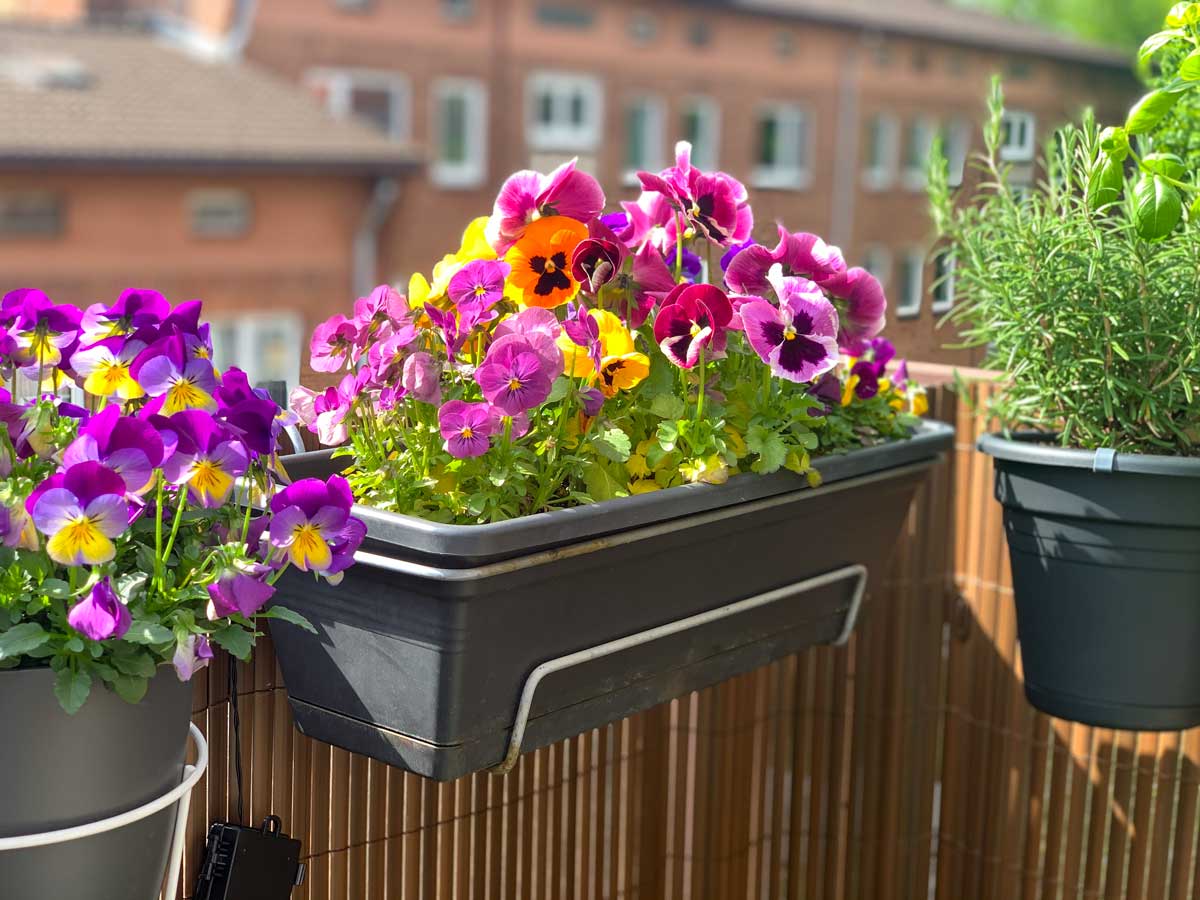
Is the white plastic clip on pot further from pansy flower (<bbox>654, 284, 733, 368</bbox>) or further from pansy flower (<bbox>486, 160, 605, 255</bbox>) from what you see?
pansy flower (<bbox>486, 160, 605, 255</bbox>)

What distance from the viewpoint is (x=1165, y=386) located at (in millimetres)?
1249

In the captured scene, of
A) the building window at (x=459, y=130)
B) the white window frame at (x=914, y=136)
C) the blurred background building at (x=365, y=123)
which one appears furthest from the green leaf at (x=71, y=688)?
the white window frame at (x=914, y=136)

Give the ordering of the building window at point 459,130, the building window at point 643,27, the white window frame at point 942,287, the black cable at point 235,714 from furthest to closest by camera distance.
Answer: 1. the building window at point 643,27
2. the building window at point 459,130
3. the white window frame at point 942,287
4. the black cable at point 235,714

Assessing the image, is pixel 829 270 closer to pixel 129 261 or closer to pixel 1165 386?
pixel 1165 386

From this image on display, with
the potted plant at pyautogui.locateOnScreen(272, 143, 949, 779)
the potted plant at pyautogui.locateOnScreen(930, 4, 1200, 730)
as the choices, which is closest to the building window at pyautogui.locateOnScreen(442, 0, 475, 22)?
the potted plant at pyautogui.locateOnScreen(930, 4, 1200, 730)

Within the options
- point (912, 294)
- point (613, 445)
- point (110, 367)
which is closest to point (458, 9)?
point (912, 294)

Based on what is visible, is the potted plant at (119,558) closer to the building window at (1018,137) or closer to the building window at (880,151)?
the building window at (1018,137)

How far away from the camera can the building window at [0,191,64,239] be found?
48.7 feet

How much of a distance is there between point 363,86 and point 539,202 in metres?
17.7

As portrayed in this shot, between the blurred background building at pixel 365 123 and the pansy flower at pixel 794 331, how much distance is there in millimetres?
11862

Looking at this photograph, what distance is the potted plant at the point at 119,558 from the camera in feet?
2.57

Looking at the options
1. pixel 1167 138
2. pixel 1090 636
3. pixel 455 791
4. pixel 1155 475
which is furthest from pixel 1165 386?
pixel 455 791

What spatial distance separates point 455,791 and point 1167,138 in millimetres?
971

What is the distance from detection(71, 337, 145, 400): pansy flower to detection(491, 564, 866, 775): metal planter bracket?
0.34 metres
